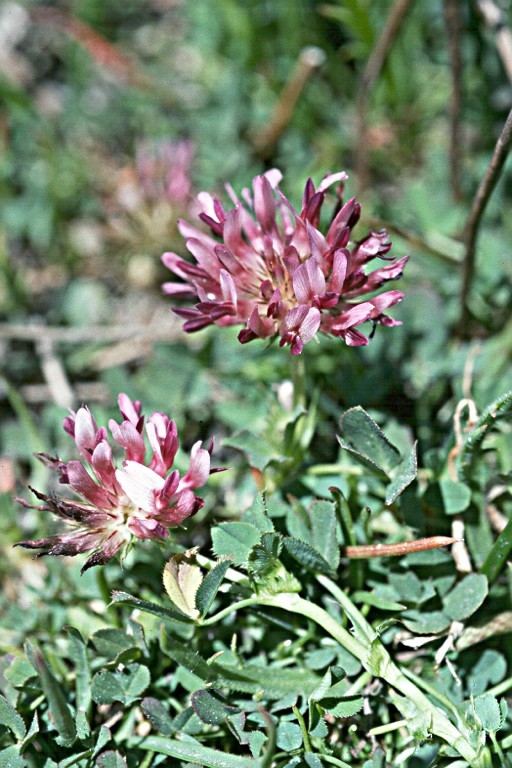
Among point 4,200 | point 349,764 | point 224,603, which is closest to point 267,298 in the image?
point 224,603

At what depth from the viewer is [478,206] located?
2029 mm

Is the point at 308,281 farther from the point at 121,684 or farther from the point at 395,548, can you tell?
the point at 121,684

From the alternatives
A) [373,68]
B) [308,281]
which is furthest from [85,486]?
[373,68]

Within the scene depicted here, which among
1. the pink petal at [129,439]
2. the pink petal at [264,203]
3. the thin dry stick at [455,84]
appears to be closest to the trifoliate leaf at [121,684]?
the pink petal at [129,439]

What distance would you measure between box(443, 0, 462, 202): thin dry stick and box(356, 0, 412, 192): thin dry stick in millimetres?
145

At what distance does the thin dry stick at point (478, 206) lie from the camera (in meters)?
1.80

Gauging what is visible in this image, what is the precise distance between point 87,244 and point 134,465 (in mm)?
1955

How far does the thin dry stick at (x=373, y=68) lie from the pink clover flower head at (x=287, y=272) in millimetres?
1072

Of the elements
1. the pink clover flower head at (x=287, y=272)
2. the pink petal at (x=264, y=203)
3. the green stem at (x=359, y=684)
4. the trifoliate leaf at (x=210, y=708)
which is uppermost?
the pink petal at (x=264, y=203)

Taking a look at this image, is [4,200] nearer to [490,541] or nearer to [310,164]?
[310,164]

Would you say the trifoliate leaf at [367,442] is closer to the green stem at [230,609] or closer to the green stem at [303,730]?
the green stem at [230,609]

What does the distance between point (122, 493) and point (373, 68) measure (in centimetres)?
181

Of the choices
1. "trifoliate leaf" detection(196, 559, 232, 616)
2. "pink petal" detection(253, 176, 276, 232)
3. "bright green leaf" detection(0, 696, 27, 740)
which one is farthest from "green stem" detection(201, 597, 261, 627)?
"pink petal" detection(253, 176, 276, 232)

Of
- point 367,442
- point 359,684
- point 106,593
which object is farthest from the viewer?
point 106,593
